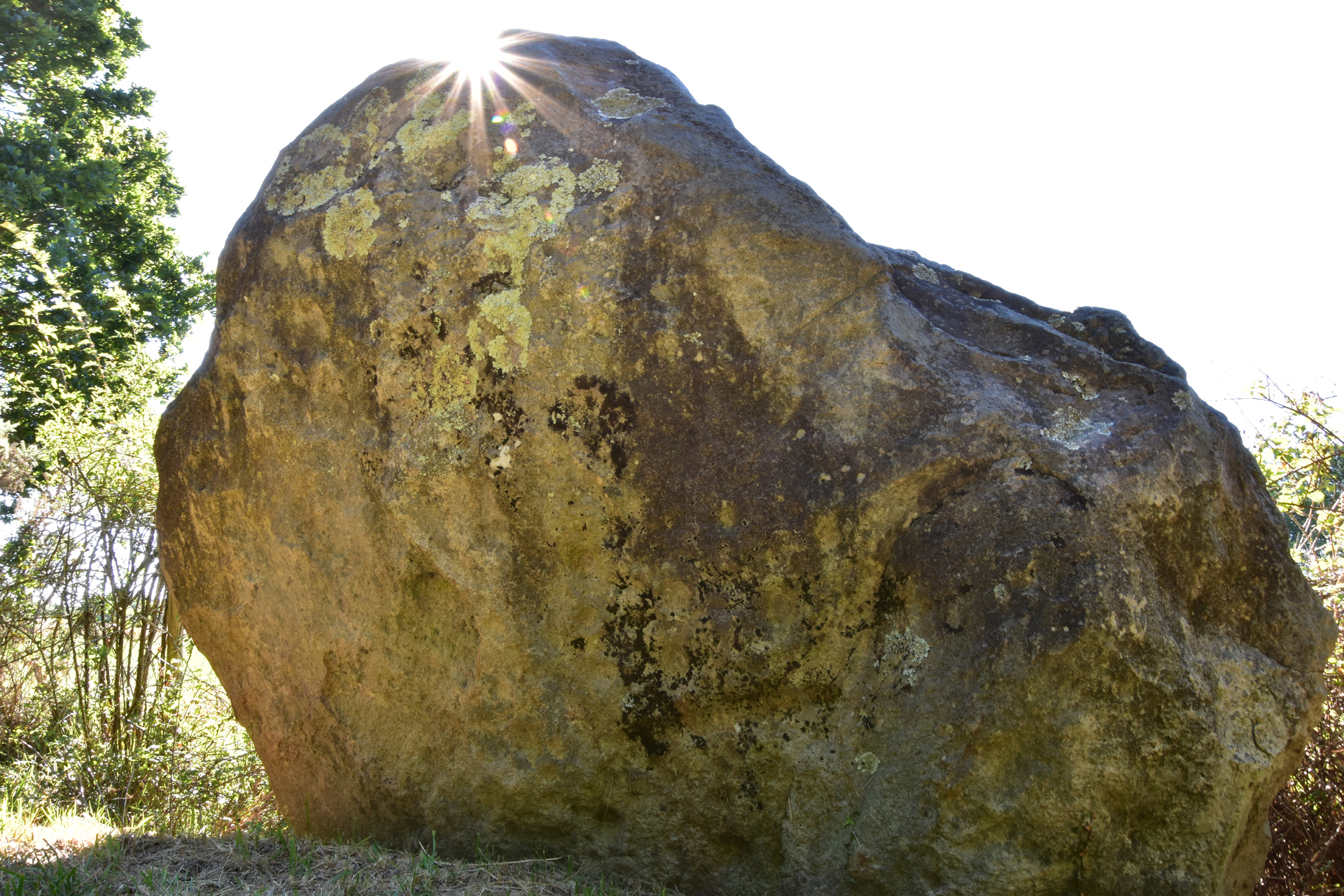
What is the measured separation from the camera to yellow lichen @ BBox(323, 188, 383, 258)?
10.4 ft

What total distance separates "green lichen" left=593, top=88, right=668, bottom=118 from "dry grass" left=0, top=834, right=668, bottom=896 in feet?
7.87

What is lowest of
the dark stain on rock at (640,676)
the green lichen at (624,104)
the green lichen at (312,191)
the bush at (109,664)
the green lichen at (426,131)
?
the bush at (109,664)

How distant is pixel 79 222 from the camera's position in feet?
25.3

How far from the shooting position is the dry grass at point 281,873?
8.65ft

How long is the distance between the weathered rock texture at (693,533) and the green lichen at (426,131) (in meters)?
0.02

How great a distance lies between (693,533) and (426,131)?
169 cm

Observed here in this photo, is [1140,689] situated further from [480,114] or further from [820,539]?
[480,114]

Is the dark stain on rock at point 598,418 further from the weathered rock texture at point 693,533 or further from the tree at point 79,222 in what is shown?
the tree at point 79,222

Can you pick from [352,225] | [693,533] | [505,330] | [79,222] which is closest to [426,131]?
[352,225]

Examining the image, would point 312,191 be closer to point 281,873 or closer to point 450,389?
point 450,389

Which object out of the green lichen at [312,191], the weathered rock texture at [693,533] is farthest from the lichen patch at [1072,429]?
the green lichen at [312,191]

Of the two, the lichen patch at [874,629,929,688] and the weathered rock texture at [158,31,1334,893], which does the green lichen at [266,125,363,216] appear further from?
the lichen patch at [874,629,929,688]

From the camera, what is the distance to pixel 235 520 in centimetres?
328

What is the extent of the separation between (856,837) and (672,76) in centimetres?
257
